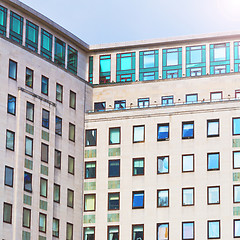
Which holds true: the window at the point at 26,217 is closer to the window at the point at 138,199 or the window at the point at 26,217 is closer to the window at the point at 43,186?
the window at the point at 43,186

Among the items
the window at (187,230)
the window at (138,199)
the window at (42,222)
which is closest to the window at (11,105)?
the window at (42,222)

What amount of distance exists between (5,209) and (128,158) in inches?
585

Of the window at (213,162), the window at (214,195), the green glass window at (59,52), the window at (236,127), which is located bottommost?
the window at (214,195)

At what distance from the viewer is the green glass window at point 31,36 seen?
8394 centimetres

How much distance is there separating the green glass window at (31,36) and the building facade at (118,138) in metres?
0.15

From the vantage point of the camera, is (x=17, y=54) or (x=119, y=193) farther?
A: (x=119, y=193)

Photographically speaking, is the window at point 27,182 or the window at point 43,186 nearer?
the window at point 27,182

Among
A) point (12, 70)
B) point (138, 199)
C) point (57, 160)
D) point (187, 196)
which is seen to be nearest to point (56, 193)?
point (57, 160)

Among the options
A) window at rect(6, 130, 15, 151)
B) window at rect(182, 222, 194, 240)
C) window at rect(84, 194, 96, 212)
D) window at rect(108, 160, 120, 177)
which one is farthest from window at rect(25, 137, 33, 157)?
window at rect(182, 222, 194, 240)

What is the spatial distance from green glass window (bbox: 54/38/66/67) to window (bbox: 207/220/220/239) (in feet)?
68.4

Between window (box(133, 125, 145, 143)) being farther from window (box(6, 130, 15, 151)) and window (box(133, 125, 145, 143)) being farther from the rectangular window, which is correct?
window (box(6, 130, 15, 151))

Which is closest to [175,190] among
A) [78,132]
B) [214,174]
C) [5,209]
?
[214,174]

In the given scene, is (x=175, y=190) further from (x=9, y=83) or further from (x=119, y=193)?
(x=9, y=83)

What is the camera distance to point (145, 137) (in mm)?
86562
